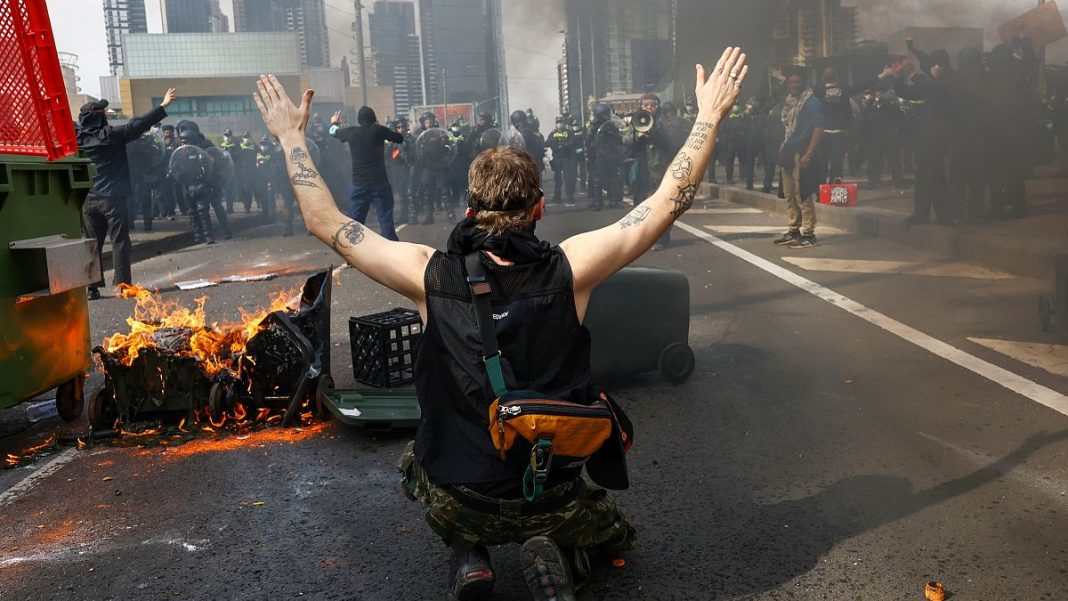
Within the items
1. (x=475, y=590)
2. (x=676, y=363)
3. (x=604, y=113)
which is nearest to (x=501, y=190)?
(x=475, y=590)

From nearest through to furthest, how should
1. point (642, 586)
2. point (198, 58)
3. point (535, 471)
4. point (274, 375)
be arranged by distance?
point (535, 471) → point (642, 586) → point (274, 375) → point (198, 58)

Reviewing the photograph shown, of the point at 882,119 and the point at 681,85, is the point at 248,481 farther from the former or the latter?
the point at 681,85

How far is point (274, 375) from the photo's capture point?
538 cm

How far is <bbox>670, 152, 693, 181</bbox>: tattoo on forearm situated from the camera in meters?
3.08

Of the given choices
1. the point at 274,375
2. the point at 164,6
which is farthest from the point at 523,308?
the point at 164,6

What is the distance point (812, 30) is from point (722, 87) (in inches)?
889

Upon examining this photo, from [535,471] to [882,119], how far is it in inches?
669

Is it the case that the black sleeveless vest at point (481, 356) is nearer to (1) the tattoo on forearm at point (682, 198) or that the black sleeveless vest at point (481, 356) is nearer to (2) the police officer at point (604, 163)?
(1) the tattoo on forearm at point (682, 198)

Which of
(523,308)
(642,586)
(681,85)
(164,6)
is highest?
(164,6)

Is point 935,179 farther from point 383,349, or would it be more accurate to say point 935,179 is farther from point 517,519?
point 517,519

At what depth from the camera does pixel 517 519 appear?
9.57ft

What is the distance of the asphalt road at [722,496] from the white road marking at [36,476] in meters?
0.01

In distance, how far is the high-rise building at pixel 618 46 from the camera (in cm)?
4577

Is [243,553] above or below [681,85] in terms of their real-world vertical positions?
below
